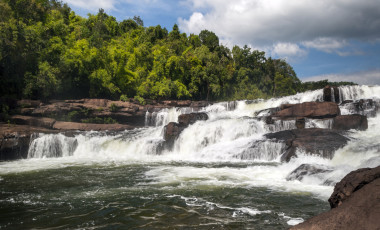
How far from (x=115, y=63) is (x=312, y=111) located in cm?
2868

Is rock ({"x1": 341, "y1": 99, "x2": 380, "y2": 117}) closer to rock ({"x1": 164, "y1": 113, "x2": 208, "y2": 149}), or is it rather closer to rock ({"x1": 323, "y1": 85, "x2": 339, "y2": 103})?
rock ({"x1": 323, "y1": 85, "x2": 339, "y2": 103})

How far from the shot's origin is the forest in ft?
99.0

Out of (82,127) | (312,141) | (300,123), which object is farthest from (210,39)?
(312,141)

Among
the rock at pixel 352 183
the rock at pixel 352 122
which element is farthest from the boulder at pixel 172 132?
the rock at pixel 352 183

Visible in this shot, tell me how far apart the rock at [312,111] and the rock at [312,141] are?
14.0 ft

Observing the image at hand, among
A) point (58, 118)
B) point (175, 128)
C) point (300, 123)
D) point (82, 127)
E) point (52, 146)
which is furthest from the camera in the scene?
point (58, 118)

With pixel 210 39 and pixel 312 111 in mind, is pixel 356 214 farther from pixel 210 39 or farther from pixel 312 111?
pixel 210 39

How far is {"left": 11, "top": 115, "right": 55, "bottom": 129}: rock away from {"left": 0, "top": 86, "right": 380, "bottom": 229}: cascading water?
398cm

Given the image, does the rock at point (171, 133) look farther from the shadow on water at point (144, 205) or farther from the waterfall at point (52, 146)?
the shadow on water at point (144, 205)

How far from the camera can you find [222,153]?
61.2ft

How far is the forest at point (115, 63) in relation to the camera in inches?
1188

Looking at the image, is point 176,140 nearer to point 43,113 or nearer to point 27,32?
point 43,113

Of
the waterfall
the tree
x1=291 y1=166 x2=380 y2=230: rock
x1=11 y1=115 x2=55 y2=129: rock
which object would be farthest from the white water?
the tree

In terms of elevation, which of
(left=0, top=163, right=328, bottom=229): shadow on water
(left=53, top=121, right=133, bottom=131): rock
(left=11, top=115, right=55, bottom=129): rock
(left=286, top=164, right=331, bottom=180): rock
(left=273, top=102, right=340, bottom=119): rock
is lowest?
(left=0, top=163, right=328, bottom=229): shadow on water
